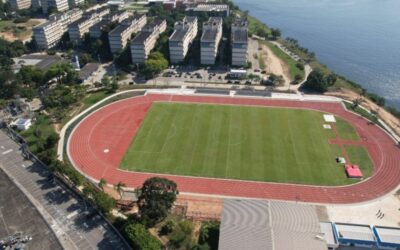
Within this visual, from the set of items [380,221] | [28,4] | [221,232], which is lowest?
[380,221]

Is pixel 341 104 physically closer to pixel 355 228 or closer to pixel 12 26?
pixel 355 228

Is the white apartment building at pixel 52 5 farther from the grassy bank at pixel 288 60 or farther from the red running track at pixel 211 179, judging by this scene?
the red running track at pixel 211 179

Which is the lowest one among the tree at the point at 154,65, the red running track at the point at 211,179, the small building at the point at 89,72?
the red running track at the point at 211,179

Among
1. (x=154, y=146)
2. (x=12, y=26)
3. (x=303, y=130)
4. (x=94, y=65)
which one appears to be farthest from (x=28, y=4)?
(x=303, y=130)

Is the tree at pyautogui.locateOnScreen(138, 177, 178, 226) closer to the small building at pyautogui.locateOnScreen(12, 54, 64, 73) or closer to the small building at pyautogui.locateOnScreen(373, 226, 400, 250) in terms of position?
the small building at pyautogui.locateOnScreen(373, 226, 400, 250)

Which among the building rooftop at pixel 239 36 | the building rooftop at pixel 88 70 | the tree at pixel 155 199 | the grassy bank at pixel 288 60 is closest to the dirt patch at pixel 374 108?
the grassy bank at pixel 288 60

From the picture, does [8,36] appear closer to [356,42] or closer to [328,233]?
[328,233]
